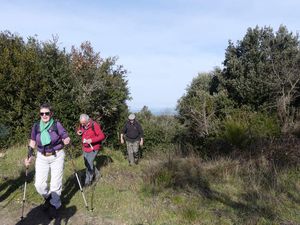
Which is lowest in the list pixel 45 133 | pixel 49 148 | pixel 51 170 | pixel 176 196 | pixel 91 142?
pixel 176 196

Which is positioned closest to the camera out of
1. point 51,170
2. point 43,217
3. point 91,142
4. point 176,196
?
point 51,170

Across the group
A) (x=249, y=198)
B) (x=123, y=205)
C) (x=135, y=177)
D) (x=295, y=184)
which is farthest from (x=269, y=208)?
(x=135, y=177)

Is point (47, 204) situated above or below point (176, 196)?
above

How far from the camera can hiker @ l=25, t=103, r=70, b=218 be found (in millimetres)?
6977

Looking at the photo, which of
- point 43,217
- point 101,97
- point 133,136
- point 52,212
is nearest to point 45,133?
point 52,212

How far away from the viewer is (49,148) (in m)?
7.04

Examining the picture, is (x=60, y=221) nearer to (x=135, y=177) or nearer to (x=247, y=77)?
(x=135, y=177)

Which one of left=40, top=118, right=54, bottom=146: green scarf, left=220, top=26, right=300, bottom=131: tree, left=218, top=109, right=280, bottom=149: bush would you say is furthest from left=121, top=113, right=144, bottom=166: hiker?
left=220, top=26, right=300, bottom=131: tree

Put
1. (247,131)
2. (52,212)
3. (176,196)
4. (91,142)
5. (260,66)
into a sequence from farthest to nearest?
(260,66)
(247,131)
(91,142)
(176,196)
(52,212)

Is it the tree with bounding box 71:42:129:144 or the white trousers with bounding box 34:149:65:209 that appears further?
the tree with bounding box 71:42:129:144

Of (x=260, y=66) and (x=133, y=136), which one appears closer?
(x=133, y=136)

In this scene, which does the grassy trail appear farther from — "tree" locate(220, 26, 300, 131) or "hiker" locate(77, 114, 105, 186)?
"tree" locate(220, 26, 300, 131)

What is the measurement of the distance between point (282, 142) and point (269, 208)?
12.2 feet

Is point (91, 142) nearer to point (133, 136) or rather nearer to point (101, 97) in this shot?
point (133, 136)
